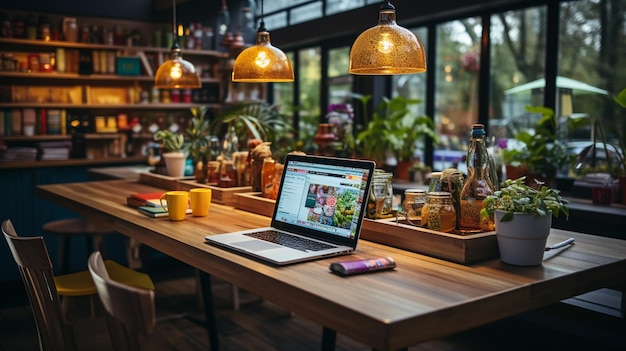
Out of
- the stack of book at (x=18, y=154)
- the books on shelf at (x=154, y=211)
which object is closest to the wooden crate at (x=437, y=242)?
the books on shelf at (x=154, y=211)

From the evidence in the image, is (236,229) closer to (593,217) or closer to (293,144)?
(593,217)

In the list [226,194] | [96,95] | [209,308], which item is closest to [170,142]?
[226,194]

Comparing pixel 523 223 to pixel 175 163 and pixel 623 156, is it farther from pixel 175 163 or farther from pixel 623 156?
pixel 175 163

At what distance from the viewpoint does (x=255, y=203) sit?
2.69 metres

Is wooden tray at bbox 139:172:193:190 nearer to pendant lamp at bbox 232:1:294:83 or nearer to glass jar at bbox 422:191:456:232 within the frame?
pendant lamp at bbox 232:1:294:83

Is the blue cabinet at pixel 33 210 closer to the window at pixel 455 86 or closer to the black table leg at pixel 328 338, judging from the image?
the window at pixel 455 86

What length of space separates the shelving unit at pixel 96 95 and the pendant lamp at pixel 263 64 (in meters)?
3.28

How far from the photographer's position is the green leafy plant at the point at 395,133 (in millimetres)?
4750

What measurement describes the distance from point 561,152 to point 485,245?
209cm

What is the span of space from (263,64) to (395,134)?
230 centimetres

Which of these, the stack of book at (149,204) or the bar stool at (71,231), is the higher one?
the stack of book at (149,204)

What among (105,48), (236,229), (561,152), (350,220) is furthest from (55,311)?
(105,48)

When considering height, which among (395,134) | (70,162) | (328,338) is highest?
(395,134)

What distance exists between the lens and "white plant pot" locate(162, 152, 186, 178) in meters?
3.52
